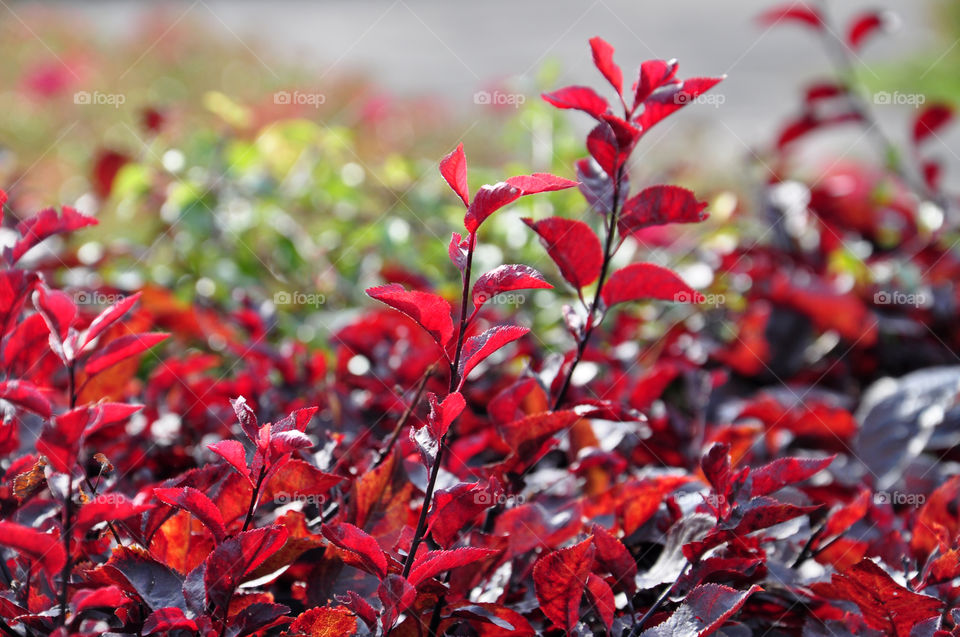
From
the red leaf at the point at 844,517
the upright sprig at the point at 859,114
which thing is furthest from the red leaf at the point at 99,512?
the upright sprig at the point at 859,114

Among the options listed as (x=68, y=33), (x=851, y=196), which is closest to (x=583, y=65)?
(x=68, y=33)

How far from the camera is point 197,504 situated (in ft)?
2.88

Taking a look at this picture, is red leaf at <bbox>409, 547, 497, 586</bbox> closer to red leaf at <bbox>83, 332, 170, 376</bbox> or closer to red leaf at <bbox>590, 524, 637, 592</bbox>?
red leaf at <bbox>590, 524, 637, 592</bbox>

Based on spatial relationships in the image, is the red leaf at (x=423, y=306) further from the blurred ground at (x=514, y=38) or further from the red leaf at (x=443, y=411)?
the blurred ground at (x=514, y=38)

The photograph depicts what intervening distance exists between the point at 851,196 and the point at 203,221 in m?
1.75

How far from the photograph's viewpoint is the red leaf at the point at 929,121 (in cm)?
234

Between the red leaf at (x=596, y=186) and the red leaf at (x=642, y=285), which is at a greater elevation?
the red leaf at (x=596, y=186)

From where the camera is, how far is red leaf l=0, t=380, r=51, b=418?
83cm

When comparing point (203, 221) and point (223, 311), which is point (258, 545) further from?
point (203, 221)

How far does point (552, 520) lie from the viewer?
1.12m

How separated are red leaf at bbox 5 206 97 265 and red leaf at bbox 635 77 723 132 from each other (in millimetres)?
635

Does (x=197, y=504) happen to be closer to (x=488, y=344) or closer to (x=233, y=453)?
(x=233, y=453)

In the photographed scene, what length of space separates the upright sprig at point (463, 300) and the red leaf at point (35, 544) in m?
0.31

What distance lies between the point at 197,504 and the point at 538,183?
0.44 meters
